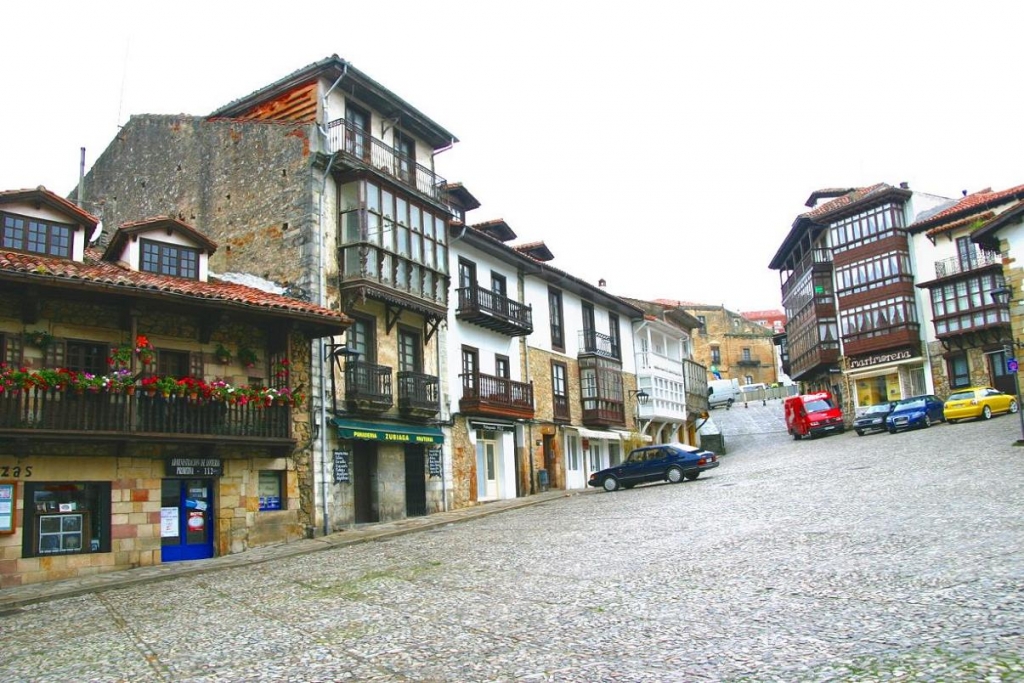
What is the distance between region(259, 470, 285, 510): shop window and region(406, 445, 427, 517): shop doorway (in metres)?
4.91

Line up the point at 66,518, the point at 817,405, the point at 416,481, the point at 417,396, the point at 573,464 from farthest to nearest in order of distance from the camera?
the point at 817,405, the point at 573,464, the point at 416,481, the point at 417,396, the point at 66,518

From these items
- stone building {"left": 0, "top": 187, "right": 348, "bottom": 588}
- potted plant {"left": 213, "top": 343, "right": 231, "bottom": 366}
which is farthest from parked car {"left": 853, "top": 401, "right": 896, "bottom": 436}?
potted plant {"left": 213, "top": 343, "right": 231, "bottom": 366}

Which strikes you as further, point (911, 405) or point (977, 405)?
point (911, 405)

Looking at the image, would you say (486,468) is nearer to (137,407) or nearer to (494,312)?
(494,312)

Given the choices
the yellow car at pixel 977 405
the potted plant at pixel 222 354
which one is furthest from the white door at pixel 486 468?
the yellow car at pixel 977 405

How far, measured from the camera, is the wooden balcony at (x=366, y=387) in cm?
2306

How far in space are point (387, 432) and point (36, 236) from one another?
940 centimetres

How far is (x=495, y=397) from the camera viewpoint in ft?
95.6

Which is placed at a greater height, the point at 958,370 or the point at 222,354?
the point at 958,370

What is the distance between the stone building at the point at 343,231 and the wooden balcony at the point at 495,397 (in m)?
1.41

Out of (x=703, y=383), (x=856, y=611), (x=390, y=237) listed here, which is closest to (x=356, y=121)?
(x=390, y=237)

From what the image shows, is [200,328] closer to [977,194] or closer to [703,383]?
[703,383]

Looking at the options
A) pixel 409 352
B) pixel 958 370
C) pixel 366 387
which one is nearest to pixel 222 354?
pixel 366 387

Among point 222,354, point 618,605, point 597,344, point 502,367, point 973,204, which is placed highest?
point 973,204
